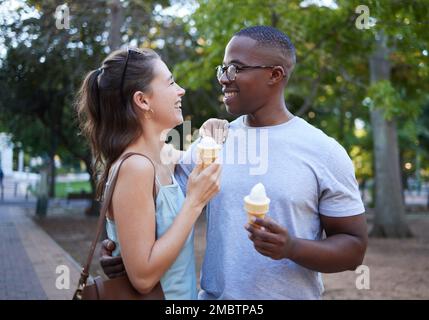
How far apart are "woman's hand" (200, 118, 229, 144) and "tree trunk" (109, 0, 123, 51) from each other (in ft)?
23.9

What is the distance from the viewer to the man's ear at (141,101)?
209 cm

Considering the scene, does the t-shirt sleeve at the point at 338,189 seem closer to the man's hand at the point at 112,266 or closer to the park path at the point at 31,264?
the man's hand at the point at 112,266

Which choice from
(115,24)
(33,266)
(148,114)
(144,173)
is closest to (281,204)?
(144,173)

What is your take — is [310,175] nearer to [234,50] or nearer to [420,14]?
[234,50]

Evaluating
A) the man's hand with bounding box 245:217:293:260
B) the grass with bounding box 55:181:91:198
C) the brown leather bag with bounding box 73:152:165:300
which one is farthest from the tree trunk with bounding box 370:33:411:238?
the grass with bounding box 55:181:91:198

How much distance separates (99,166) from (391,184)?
13454 millimetres

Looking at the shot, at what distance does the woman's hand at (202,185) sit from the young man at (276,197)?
20 cm

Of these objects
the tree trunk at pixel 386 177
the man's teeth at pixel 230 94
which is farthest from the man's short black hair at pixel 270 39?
the tree trunk at pixel 386 177

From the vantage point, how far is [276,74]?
2211 mm

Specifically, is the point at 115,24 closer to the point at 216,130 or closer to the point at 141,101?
the point at 216,130

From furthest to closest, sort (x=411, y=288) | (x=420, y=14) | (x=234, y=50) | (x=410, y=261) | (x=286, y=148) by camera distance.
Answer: (x=410, y=261)
(x=411, y=288)
(x=420, y=14)
(x=234, y=50)
(x=286, y=148)

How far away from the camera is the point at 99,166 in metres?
2.29

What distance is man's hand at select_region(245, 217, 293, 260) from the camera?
1.75m

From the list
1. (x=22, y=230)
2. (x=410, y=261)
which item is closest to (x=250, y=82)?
(x=410, y=261)
